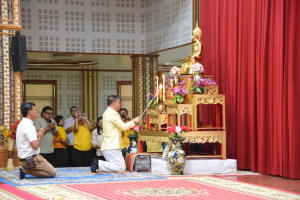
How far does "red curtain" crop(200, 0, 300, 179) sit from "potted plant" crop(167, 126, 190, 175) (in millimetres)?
1186

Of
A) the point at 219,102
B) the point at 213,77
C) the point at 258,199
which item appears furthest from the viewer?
the point at 213,77

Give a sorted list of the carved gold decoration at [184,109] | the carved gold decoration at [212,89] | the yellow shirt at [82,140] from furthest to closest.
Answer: the yellow shirt at [82,140] → the carved gold decoration at [212,89] → the carved gold decoration at [184,109]

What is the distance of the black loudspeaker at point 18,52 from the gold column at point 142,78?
3863 millimetres

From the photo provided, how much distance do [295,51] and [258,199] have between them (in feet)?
8.56

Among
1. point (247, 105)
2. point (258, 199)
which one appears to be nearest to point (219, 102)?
point (247, 105)

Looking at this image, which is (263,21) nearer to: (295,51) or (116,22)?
(295,51)

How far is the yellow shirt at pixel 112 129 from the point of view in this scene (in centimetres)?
686

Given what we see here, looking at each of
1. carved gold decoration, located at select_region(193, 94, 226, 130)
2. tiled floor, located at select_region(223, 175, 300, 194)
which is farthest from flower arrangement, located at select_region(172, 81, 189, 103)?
tiled floor, located at select_region(223, 175, 300, 194)

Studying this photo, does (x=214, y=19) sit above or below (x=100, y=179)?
above

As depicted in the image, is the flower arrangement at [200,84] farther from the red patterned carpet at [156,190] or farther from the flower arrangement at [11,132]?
the flower arrangement at [11,132]

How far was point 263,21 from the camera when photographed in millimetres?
6809

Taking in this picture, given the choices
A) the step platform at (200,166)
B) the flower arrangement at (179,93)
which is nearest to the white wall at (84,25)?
the flower arrangement at (179,93)

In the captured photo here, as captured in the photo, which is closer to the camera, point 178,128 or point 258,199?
point 258,199

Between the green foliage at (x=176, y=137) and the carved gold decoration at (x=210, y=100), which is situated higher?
the carved gold decoration at (x=210, y=100)
